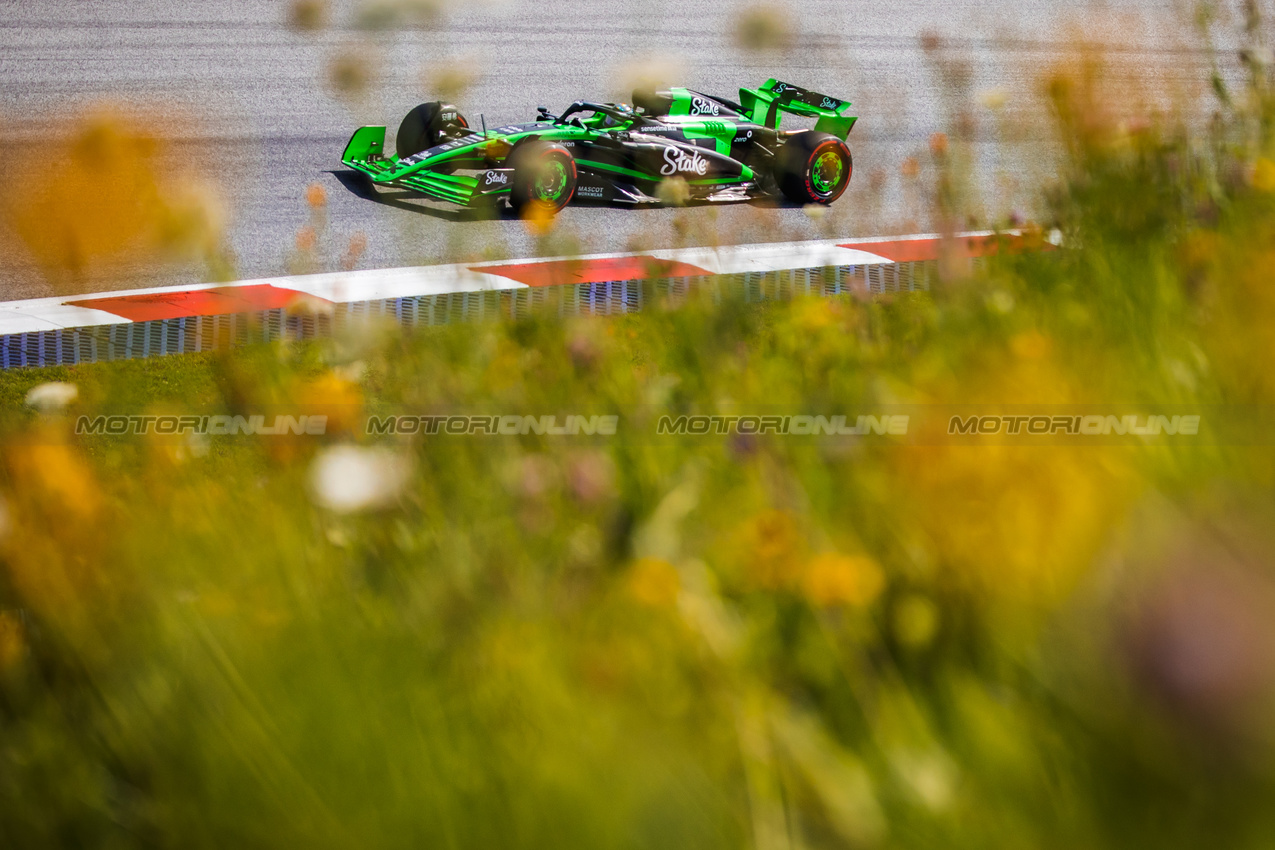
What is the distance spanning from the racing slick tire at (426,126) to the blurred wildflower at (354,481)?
5.71 meters

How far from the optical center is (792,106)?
7410 mm

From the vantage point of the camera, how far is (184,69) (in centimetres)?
1012

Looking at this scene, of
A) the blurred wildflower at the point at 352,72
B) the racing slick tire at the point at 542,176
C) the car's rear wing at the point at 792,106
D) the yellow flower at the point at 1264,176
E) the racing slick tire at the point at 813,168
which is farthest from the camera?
the car's rear wing at the point at 792,106

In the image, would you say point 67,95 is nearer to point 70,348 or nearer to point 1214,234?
point 70,348

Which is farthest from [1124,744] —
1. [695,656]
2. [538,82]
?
[538,82]

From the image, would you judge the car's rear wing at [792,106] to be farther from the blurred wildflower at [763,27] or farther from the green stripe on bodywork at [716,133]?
the blurred wildflower at [763,27]

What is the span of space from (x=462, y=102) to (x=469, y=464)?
8.47 metres

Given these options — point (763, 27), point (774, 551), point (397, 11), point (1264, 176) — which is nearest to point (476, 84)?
point (763, 27)

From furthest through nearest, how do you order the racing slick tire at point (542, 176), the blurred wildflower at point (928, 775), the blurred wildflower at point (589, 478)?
the racing slick tire at point (542, 176), the blurred wildflower at point (589, 478), the blurred wildflower at point (928, 775)

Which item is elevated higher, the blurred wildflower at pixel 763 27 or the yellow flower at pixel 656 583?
the blurred wildflower at pixel 763 27

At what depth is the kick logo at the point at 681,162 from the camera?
689 cm

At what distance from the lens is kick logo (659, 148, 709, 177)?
6887 millimetres

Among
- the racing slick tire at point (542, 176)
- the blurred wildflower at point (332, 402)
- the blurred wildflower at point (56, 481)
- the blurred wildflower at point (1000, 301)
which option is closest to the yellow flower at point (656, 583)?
the blurred wildflower at point (332, 402)

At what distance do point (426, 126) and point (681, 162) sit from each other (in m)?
1.50
